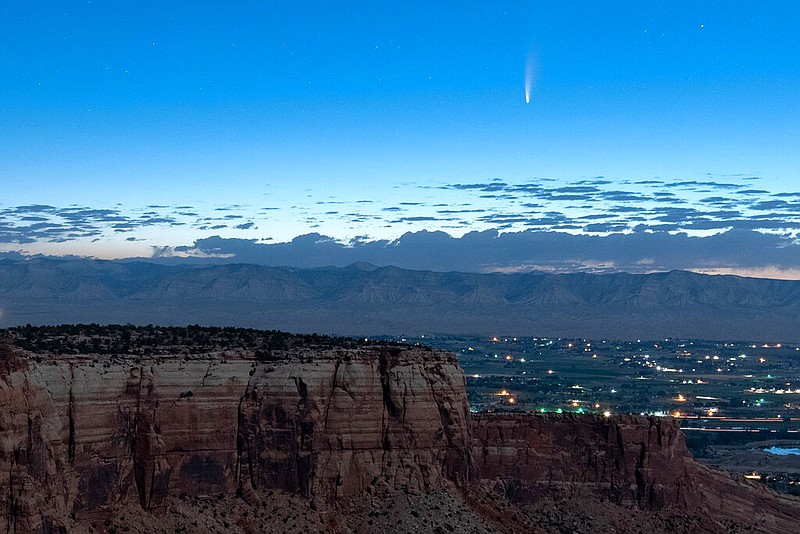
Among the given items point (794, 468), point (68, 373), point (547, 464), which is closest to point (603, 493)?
point (547, 464)

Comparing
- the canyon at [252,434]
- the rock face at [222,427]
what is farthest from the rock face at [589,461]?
the rock face at [222,427]

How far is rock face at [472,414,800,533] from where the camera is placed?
260ft

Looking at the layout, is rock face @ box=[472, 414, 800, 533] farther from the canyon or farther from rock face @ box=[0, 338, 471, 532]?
rock face @ box=[0, 338, 471, 532]

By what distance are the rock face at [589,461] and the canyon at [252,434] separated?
0.13m

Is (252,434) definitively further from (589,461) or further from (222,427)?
(589,461)

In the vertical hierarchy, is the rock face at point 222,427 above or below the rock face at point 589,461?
above

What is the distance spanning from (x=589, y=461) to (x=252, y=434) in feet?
81.3

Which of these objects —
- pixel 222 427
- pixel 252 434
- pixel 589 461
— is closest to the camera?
pixel 222 427

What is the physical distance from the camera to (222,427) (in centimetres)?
6347

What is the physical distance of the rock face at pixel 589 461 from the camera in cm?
7931

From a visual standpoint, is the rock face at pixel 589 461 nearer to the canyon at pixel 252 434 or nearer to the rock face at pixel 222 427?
the canyon at pixel 252 434

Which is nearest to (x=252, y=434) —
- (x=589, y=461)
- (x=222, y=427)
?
(x=222, y=427)

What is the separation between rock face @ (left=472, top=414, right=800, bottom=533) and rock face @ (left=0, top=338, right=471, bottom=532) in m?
7.84

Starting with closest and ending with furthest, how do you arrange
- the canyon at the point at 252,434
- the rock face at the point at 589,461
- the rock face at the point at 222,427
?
the rock face at the point at 222,427 → the canyon at the point at 252,434 → the rock face at the point at 589,461
